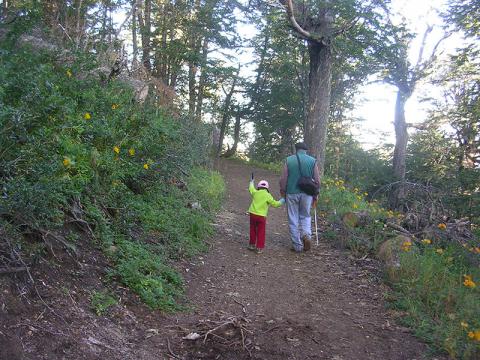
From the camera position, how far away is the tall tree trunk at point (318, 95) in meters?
13.2

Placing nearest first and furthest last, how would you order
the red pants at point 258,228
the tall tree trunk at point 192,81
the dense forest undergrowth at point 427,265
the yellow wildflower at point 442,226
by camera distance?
the dense forest undergrowth at point 427,265 < the yellow wildflower at point 442,226 < the red pants at point 258,228 < the tall tree trunk at point 192,81

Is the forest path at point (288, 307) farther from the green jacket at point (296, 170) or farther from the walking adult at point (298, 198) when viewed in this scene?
the green jacket at point (296, 170)

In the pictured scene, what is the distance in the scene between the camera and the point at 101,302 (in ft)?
13.0

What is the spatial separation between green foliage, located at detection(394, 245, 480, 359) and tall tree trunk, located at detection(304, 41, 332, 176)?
24.3 ft

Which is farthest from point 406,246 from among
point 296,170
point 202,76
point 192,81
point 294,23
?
point 192,81

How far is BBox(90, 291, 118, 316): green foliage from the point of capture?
12.5 feet

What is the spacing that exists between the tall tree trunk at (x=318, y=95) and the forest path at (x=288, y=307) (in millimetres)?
5945

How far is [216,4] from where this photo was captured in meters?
17.9

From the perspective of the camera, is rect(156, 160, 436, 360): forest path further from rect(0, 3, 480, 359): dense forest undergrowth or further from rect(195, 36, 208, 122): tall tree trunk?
rect(195, 36, 208, 122): tall tree trunk

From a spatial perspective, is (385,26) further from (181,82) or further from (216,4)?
(181,82)

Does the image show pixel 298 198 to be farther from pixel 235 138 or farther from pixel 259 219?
pixel 235 138

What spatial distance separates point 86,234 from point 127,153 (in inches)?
70.5

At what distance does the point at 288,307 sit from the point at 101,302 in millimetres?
2236

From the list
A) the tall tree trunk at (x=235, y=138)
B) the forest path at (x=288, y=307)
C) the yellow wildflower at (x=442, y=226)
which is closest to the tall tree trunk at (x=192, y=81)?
the tall tree trunk at (x=235, y=138)
